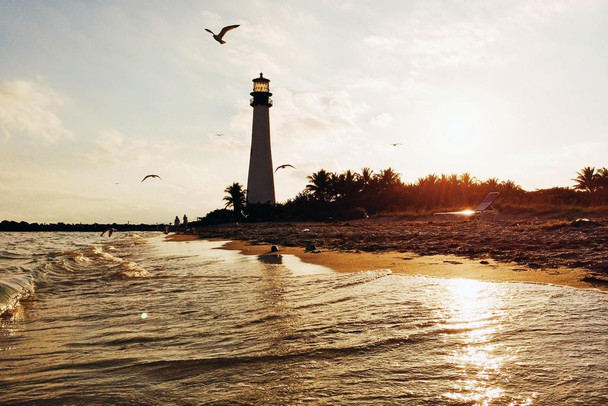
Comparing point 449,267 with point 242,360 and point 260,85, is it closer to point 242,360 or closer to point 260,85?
point 242,360

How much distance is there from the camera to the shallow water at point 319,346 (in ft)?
8.16

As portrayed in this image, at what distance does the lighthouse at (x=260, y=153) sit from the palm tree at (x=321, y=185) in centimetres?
565

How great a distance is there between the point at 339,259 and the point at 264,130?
150 ft

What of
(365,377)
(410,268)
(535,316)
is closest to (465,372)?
(365,377)

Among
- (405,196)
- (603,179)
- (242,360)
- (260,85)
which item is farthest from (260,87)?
(242,360)

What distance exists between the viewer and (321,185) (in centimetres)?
5247

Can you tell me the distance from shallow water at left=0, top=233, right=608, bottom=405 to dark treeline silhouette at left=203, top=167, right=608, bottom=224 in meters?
22.9

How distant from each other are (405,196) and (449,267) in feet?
117

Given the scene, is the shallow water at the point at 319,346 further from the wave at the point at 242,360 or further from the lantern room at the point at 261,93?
the lantern room at the point at 261,93

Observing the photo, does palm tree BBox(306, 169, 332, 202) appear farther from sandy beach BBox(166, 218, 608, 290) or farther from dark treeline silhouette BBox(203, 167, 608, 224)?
sandy beach BBox(166, 218, 608, 290)

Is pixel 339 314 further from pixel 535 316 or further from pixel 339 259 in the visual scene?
pixel 339 259

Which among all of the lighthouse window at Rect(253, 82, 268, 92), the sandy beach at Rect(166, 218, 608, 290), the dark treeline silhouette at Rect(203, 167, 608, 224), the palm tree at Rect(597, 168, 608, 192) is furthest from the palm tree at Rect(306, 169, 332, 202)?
the sandy beach at Rect(166, 218, 608, 290)

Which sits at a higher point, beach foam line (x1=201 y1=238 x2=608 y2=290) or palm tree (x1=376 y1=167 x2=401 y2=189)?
palm tree (x1=376 y1=167 x2=401 y2=189)

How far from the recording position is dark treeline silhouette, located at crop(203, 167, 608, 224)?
3347cm
